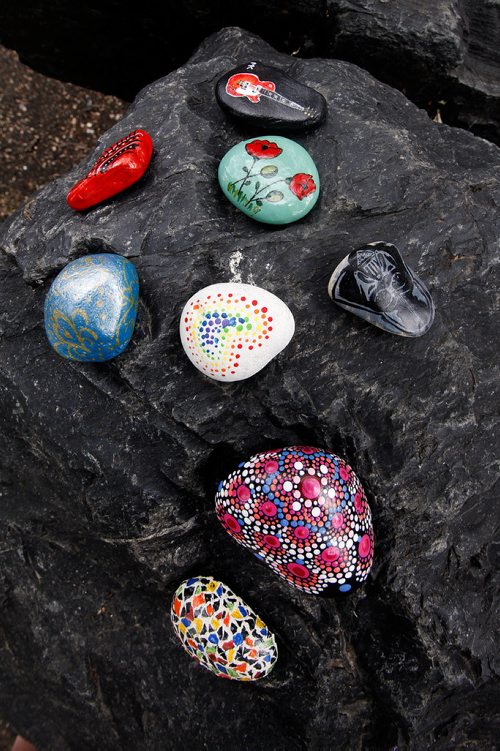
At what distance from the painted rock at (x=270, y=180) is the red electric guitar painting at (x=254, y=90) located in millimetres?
140

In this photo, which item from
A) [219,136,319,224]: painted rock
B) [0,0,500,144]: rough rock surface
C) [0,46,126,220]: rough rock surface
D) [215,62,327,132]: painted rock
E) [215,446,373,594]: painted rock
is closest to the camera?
[215,446,373,594]: painted rock

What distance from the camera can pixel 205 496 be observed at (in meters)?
1.62

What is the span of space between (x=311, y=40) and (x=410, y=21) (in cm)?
31

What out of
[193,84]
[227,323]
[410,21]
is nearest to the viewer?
[227,323]

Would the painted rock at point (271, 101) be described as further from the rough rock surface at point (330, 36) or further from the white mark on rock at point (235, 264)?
the rough rock surface at point (330, 36)

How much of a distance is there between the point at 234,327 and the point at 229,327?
0.4 inches

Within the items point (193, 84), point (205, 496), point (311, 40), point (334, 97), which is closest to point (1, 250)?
point (193, 84)

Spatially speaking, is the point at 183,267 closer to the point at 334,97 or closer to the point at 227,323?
the point at 227,323

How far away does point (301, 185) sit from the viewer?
4.98 feet

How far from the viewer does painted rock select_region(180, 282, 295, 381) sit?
141cm

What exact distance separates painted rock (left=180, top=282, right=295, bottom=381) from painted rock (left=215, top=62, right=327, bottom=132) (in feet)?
1.56

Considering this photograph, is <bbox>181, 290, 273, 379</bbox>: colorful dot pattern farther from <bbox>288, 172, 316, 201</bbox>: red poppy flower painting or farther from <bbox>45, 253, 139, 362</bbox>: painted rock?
<bbox>288, 172, 316, 201</bbox>: red poppy flower painting

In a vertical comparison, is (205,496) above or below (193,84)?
below

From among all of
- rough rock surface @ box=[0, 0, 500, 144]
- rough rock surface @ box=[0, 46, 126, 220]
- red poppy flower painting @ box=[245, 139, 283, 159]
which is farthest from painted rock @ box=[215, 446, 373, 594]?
rough rock surface @ box=[0, 46, 126, 220]
